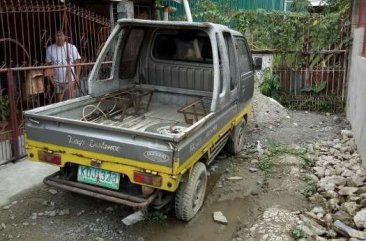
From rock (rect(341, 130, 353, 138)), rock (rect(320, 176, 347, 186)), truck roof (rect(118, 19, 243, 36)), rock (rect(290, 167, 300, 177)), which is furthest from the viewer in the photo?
rock (rect(341, 130, 353, 138))

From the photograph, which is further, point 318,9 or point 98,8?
point 318,9

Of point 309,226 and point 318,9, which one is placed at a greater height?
point 318,9

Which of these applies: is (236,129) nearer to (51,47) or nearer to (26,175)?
(26,175)

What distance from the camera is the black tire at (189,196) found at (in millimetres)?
3955

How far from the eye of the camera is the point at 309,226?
4.07 metres

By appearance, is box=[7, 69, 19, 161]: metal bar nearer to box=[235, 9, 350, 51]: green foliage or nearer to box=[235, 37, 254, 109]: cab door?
box=[235, 37, 254, 109]: cab door

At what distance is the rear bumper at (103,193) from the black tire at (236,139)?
8.42 ft

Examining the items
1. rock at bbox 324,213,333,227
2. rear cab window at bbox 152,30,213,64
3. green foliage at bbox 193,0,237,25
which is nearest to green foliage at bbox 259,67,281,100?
green foliage at bbox 193,0,237,25

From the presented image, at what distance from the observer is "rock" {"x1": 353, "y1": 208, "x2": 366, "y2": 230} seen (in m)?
4.08

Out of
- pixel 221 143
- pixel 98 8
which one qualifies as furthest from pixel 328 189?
pixel 98 8

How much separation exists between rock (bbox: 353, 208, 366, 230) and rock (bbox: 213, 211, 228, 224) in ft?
4.63

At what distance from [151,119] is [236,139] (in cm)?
166

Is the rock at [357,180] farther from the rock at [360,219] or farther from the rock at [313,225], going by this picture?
the rock at [313,225]

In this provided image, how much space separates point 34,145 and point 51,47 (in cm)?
357
